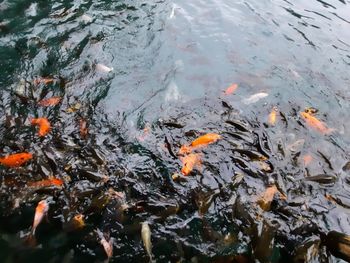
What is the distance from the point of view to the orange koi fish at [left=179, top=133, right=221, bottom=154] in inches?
171

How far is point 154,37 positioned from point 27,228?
3.77 m

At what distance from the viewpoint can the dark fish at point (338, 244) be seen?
138 inches

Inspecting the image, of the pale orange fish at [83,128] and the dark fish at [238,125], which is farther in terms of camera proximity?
the dark fish at [238,125]

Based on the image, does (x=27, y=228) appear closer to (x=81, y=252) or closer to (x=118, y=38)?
(x=81, y=252)

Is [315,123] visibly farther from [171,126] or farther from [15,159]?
[15,159]

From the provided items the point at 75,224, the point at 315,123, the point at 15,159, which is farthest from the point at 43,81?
the point at 315,123

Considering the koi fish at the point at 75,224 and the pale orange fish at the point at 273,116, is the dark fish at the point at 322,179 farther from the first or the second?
the koi fish at the point at 75,224

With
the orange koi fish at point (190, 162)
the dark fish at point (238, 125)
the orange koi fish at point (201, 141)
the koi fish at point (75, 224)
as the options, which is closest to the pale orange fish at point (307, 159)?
the dark fish at point (238, 125)

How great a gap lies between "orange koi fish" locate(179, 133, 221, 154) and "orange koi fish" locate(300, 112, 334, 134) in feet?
4.23

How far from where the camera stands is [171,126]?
465 centimetres

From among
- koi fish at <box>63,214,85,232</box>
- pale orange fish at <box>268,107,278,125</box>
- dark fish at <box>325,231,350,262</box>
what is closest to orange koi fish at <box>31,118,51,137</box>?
koi fish at <box>63,214,85,232</box>

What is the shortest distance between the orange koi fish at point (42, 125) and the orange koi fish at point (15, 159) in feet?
1.16

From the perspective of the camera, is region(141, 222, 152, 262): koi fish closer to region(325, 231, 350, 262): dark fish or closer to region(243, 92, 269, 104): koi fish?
region(325, 231, 350, 262): dark fish

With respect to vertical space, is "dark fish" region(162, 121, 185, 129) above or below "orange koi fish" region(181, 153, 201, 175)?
above
